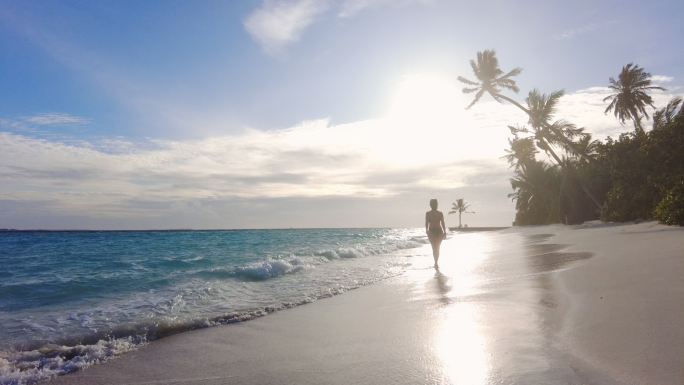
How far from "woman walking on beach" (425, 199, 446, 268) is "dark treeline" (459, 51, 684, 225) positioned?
32.3ft

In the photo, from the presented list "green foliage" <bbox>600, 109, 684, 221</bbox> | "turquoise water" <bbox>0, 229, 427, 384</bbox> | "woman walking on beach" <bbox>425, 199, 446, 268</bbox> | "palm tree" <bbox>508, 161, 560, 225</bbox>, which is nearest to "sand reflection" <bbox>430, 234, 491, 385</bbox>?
"turquoise water" <bbox>0, 229, 427, 384</bbox>

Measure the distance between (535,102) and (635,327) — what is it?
36.5 meters

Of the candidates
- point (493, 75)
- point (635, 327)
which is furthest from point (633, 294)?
point (493, 75)

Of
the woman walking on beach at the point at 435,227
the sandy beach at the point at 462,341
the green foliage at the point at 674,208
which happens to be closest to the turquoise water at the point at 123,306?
the sandy beach at the point at 462,341

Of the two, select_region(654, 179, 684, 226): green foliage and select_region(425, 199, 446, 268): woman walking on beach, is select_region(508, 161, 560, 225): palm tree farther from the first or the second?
select_region(425, 199, 446, 268): woman walking on beach

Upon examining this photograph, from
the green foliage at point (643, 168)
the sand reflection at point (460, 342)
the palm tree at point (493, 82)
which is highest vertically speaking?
the palm tree at point (493, 82)

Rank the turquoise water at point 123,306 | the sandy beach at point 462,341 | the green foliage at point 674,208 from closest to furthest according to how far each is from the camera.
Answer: the sandy beach at point 462,341 → the turquoise water at point 123,306 → the green foliage at point 674,208

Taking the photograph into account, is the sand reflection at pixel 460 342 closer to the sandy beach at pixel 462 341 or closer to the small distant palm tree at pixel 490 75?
the sandy beach at pixel 462 341

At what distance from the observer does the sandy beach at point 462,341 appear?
9.83 ft

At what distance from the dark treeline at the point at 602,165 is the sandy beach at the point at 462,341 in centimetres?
1360

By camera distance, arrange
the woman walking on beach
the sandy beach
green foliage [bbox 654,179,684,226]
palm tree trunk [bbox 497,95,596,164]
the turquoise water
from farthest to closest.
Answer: palm tree trunk [bbox 497,95,596,164], green foliage [bbox 654,179,684,226], the woman walking on beach, the turquoise water, the sandy beach

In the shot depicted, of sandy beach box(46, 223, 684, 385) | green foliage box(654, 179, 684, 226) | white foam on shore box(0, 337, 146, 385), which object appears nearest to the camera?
sandy beach box(46, 223, 684, 385)

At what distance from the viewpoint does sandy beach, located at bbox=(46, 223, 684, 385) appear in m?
3.00

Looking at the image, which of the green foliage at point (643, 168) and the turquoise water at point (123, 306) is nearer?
the turquoise water at point (123, 306)
